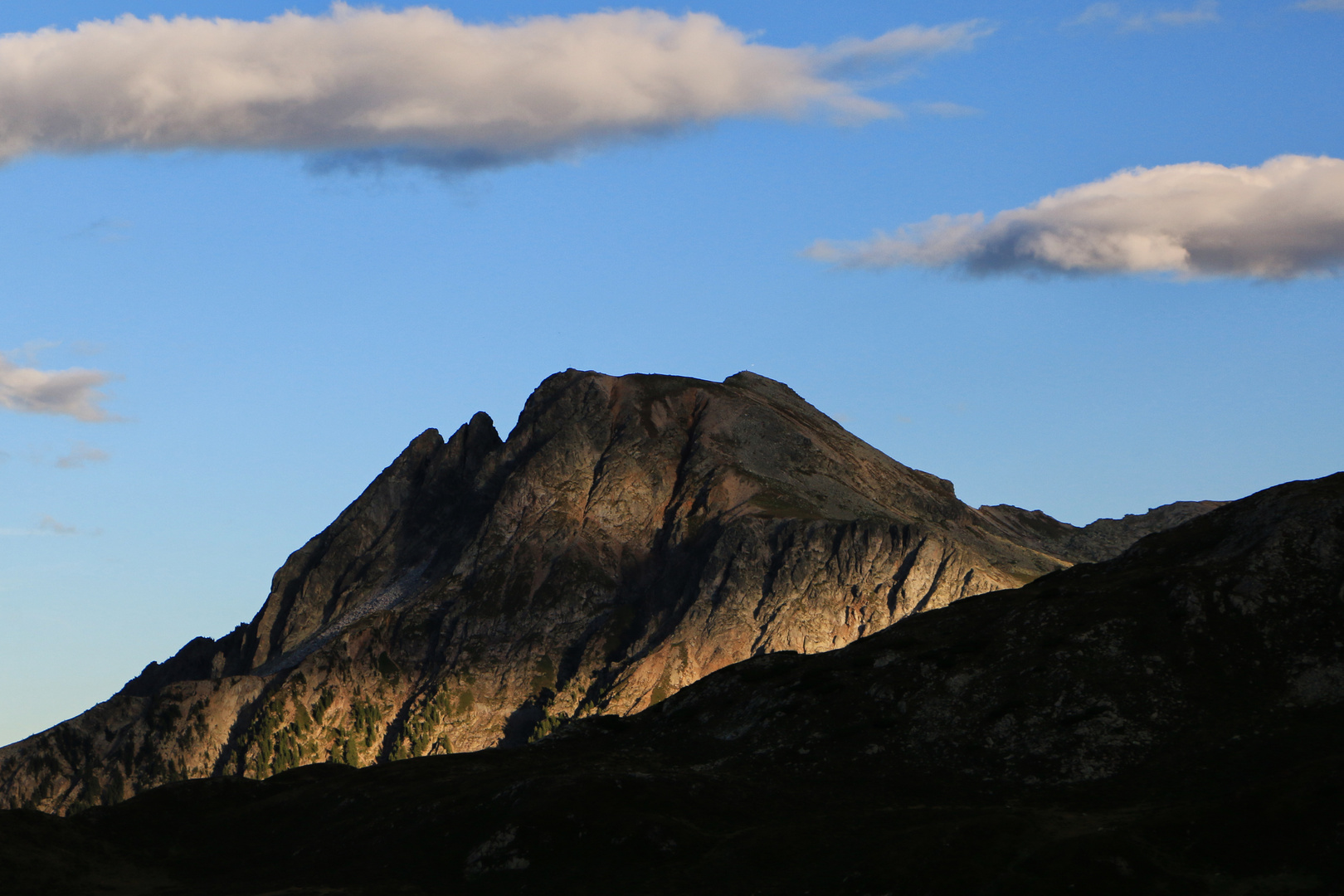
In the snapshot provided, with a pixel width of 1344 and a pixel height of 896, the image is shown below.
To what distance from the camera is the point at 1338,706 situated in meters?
126

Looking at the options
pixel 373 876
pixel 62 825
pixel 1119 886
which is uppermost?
pixel 62 825

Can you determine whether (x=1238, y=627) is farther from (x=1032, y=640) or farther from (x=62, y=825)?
(x=62, y=825)

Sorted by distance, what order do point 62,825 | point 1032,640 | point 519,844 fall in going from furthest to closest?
point 1032,640 → point 62,825 → point 519,844

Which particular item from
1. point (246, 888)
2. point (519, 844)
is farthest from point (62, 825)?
point (519, 844)

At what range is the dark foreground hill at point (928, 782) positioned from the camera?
97.8 meters

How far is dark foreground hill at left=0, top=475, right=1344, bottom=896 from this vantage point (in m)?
97.8

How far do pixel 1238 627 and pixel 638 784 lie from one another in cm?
5836

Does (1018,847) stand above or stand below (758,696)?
below

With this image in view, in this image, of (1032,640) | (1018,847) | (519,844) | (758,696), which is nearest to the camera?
(1018,847)

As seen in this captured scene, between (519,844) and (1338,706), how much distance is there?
69597mm

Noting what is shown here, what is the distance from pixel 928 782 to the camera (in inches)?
5054

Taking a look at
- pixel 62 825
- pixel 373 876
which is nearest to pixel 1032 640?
pixel 373 876

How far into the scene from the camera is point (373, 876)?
385 feet

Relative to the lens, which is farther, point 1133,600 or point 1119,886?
point 1133,600
